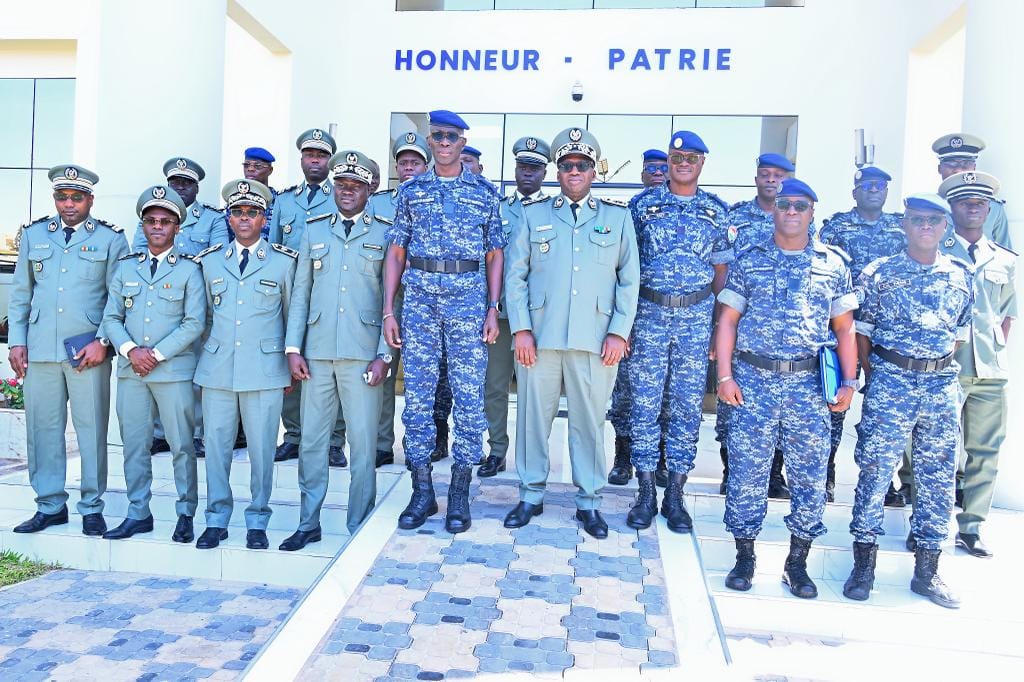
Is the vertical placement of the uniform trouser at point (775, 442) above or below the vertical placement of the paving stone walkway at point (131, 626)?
above

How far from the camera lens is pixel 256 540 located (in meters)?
4.18

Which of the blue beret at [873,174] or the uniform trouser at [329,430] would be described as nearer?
the uniform trouser at [329,430]

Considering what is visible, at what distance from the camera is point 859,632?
355 centimetres

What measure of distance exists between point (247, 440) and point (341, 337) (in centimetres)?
84

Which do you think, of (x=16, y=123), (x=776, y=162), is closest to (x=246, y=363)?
(x=776, y=162)

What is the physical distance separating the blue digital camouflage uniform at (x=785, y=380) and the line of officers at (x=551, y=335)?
0.01 metres

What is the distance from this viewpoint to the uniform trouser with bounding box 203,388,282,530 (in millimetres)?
4191

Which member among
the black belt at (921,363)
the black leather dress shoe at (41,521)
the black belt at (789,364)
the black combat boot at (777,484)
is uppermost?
the black belt at (921,363)

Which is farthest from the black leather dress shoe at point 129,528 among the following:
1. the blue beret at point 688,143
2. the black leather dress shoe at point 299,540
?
the blue beret at point 688,143

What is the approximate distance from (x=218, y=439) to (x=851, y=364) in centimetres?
343

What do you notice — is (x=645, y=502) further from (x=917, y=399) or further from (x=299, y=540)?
(x=299, y=540)

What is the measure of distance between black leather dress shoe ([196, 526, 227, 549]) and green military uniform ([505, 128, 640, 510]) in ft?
5.85

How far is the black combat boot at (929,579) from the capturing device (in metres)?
3.66

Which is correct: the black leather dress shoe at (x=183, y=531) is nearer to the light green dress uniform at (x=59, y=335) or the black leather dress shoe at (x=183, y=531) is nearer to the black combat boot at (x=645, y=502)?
the light green dress uniform at (x=59, y=335)
